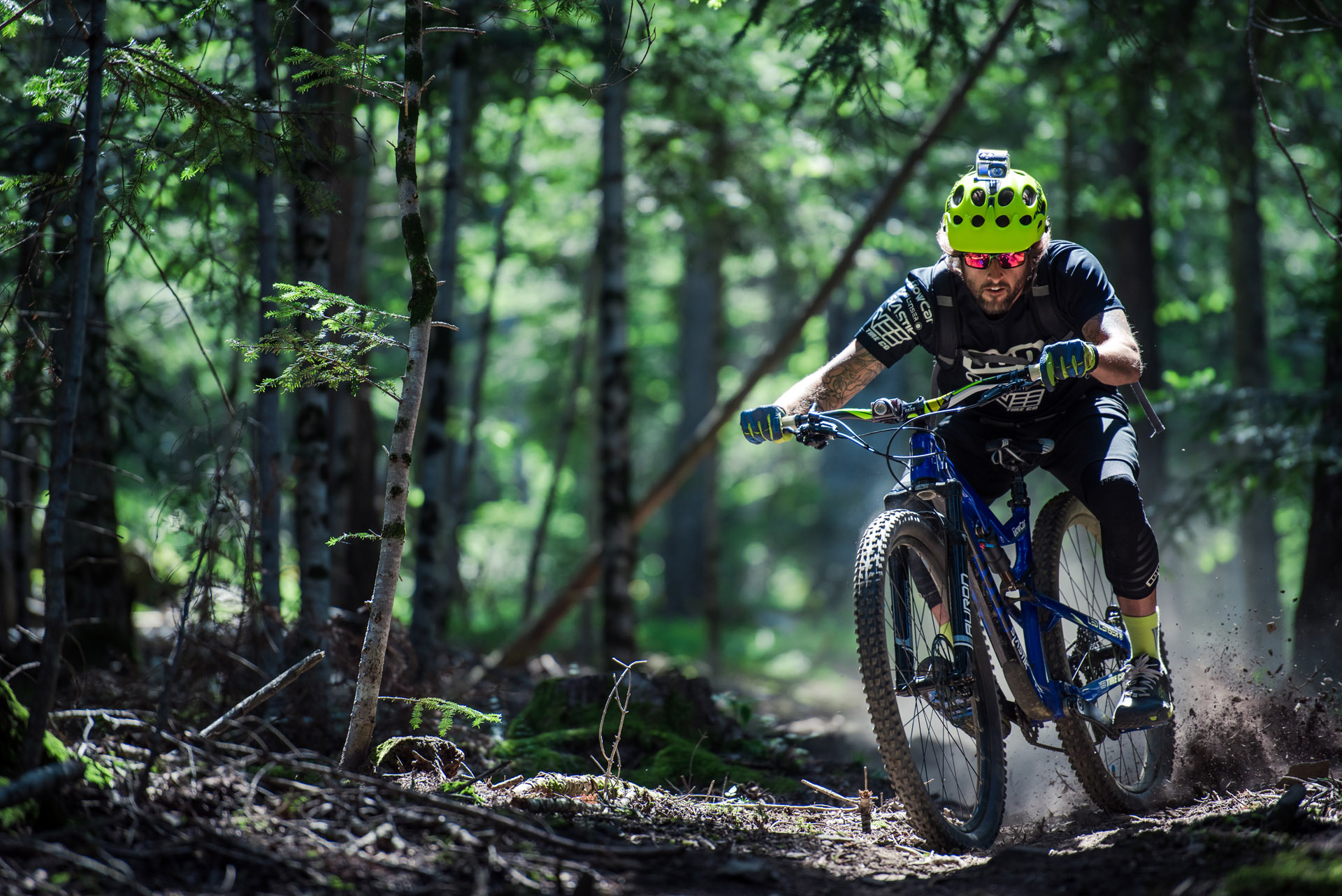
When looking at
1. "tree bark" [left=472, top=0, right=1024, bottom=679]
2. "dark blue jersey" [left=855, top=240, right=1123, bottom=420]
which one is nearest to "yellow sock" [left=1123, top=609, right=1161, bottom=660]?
"dark blue jersey" [left=855, top=240, right=1123, bottom=420]

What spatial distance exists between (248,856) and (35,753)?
0.75 metres

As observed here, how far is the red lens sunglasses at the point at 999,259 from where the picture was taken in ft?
14.6

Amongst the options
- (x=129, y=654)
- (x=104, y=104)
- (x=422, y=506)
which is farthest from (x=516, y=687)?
(x=104, y=104)

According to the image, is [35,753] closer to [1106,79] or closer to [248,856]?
[248,856]

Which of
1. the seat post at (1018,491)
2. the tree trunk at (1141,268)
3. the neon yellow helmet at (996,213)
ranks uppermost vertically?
the tree trunk at (1141,268)

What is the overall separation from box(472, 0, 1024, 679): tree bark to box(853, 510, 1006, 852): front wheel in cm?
556

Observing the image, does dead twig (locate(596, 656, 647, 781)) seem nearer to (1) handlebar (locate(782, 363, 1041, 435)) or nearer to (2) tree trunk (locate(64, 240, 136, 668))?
(1) handlebar (locate(782, 363, 1041, 435))

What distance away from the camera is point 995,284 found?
4504 mm

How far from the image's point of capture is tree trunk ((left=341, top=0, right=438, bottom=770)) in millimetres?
4039

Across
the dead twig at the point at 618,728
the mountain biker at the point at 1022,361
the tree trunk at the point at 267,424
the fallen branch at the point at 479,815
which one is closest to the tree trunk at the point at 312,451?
the tree trunk at the point at 267,424

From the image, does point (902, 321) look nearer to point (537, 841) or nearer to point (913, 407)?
point (913, 407)

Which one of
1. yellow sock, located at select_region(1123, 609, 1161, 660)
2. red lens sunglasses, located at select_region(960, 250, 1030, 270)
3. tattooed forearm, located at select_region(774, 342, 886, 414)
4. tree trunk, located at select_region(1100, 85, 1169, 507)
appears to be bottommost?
yellow sock, located at select_region(1123, 609, 1161, 660)

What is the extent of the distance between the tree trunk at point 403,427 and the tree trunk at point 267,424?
6.93 ft

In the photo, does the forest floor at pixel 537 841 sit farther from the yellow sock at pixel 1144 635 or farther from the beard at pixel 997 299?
the beard at pixel 997 299
